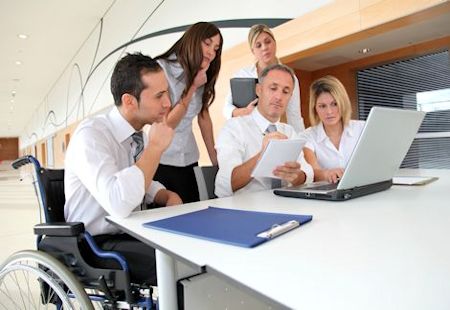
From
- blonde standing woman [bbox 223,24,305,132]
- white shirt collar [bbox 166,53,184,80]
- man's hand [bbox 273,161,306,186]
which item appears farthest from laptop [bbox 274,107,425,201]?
blonde standing woman [bbox 223,24,305,132]

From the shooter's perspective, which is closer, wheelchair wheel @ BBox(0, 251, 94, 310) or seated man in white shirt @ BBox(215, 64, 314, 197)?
wheelchair wheel @ BBox(0, 251, 94, 310)

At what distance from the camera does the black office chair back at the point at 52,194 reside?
45.4 inches

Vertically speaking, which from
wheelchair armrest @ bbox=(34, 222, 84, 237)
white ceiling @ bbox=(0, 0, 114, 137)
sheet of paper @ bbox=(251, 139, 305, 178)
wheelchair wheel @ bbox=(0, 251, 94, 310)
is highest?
white ceiling @ bbox=(0, 0, 114, 137)

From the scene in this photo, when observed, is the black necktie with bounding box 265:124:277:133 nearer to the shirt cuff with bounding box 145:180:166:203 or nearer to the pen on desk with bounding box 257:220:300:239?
the shirt cuff with bounding box 145:180:166:203

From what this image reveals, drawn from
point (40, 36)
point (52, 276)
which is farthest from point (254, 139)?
point (40, 36)

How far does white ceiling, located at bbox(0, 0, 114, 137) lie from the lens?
229 inches

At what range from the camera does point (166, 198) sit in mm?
1370

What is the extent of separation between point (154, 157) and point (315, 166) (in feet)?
3.13

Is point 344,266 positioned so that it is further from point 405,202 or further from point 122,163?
point 122,163

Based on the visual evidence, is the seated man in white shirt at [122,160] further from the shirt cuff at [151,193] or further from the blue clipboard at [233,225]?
the blue clipboard at [233,225]

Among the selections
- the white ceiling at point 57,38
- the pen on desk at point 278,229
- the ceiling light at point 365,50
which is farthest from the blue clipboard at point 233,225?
the ceiling light at point 365,50

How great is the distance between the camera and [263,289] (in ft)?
1.49

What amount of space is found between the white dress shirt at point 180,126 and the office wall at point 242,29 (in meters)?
0.34

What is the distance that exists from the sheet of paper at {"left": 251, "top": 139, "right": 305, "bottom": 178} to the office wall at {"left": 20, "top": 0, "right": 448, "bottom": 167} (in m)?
1.13
